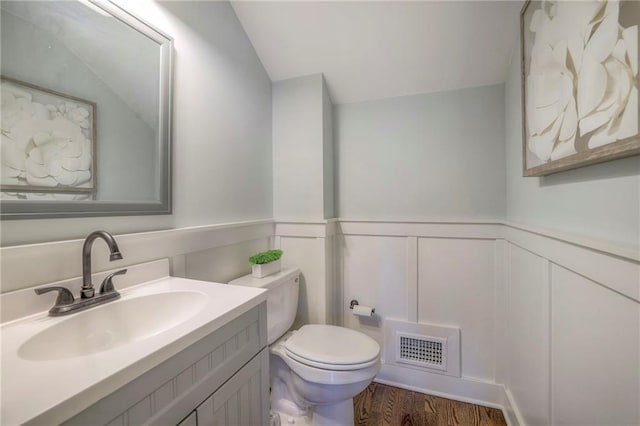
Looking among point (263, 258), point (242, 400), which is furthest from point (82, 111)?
point (242, 400)

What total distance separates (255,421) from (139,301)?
528 mm

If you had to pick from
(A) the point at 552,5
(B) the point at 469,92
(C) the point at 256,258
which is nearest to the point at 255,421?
(C) the point at 256,258

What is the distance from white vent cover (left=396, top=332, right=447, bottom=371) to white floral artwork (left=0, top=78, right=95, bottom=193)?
1.77 meters

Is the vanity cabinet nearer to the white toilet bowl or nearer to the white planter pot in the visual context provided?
the white toilet bowl

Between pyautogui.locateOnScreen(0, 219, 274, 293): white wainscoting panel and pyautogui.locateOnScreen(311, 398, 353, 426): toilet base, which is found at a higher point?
pyautogui.locateOnScreen(0, 219, 274, 293): white wainscoting panel

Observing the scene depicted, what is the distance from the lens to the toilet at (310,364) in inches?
44.6

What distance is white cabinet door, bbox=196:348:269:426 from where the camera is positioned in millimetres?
664

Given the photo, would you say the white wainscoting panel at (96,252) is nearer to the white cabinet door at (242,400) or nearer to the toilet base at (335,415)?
the white cabinet door at (242,400)

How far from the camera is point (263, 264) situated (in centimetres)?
137

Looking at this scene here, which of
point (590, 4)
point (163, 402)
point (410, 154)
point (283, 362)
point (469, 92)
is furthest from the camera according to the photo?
point (410, 154)

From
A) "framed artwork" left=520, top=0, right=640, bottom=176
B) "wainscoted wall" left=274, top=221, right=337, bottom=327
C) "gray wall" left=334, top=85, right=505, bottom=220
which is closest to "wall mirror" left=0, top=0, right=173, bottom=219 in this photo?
"wainscoted wall" left=274, top=221, right=337, bottom=327

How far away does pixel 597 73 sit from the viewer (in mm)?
640

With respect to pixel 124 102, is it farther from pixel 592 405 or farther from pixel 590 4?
pixel 592 405

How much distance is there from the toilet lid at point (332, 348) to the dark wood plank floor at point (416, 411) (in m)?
0.50
